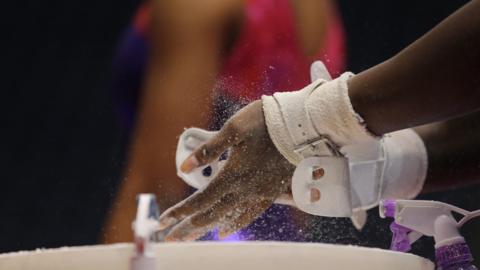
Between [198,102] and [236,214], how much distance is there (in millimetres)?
187

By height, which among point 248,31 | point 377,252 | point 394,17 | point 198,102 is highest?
point 248,31

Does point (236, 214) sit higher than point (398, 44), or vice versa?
point (398, 44)

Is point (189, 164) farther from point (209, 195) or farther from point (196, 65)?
point (196, 65)

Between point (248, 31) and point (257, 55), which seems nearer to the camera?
point (257, 55)

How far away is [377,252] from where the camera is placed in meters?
0.35

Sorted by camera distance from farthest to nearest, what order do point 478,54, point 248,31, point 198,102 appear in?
point 248,31 → point 198,102 → point 478,54

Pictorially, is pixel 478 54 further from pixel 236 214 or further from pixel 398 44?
pixel 398 44

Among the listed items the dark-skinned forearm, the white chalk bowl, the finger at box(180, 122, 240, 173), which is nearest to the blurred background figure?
the finger at box(180, 122, 240, 173)

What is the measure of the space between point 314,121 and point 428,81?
0.09m

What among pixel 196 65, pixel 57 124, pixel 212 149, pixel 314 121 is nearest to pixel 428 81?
pixel 314 121

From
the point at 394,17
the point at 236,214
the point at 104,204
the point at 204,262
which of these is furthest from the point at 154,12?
the point at 204,262

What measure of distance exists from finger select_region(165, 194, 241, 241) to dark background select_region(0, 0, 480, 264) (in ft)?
1.87

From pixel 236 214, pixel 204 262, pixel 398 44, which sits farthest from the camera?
pixel 398 44

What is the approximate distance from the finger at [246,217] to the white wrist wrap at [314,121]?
0.18 feet
